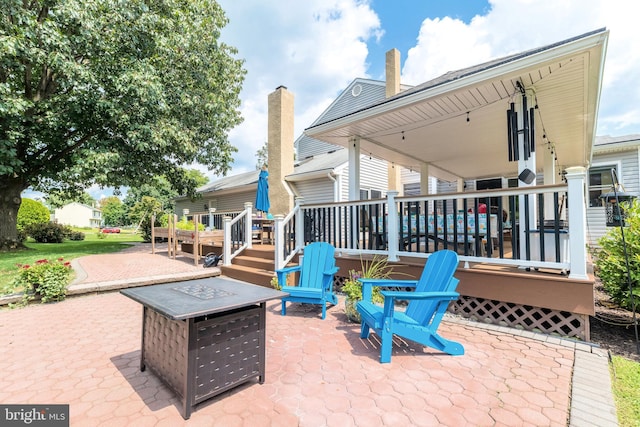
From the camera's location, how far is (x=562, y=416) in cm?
205

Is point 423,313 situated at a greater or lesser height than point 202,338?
lesser

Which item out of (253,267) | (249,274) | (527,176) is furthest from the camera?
(253,267)

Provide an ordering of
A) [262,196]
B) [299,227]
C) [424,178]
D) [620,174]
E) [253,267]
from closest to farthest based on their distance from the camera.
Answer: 1. [299,227]
2. [253,267]
3. [262,196]
4. [620,174]
5. [424,178]

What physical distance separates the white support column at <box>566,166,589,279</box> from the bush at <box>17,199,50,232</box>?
23519 mm

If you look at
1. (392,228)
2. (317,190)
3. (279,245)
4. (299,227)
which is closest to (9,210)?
(317,190)

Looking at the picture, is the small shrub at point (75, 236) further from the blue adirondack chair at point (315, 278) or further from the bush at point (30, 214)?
the blue adirondack chair at point (315, 278)

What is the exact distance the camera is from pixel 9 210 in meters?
10.9

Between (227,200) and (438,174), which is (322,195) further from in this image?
(227,200)

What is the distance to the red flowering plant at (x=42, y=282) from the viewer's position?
16.1 ft

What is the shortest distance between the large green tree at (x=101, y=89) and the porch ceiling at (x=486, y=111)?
23.2ft

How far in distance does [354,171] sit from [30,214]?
72.7 ft

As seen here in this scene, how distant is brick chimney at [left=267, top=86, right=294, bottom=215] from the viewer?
10.6m

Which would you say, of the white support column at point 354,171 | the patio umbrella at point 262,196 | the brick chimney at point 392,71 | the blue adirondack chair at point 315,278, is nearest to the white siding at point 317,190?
the patio umbrella at point 262,196

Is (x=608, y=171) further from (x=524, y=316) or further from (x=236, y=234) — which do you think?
(x=236, y=234)
